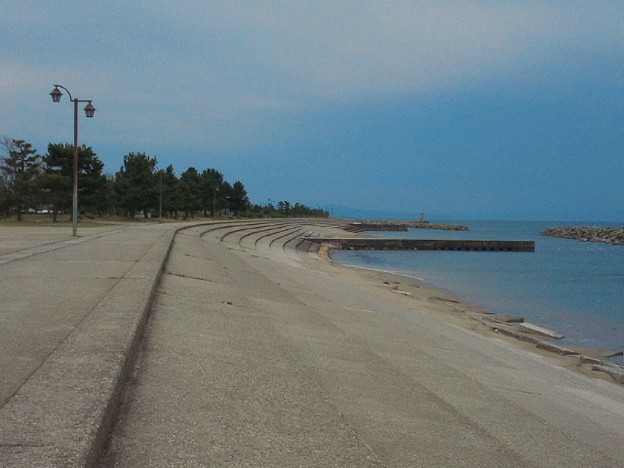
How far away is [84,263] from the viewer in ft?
43.1

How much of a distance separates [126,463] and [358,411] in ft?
7.40

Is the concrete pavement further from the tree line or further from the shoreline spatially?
the tree line

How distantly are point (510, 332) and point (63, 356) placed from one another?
12.3 m

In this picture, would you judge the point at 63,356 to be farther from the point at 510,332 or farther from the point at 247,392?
the point at 510,332

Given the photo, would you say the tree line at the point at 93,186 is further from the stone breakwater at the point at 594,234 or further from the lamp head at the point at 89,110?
the stone breakwater at the point at 594,234

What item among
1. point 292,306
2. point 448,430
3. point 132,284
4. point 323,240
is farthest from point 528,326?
point 323,240

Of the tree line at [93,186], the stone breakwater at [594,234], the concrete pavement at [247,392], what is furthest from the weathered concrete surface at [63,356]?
the stone breakwater at [594,234]

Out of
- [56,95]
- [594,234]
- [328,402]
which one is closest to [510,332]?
[328,402]

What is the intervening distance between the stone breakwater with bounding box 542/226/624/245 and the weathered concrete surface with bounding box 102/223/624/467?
84122mm

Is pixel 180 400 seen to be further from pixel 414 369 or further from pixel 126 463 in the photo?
pixel 414 369

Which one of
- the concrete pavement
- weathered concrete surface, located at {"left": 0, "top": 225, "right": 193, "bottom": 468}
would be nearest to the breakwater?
weathered concrete surface, located at {"left": 0, "top": 225, "right": 193, "bottom": 468}

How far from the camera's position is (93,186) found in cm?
5188

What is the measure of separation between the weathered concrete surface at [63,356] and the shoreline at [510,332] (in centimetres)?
810

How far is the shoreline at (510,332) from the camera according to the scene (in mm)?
11461
